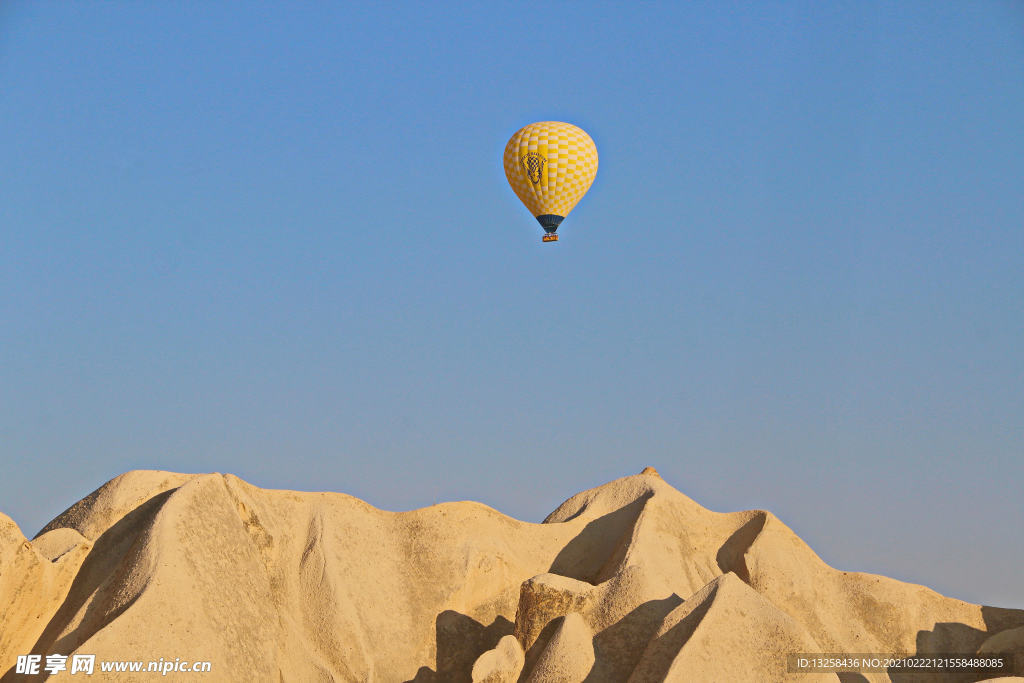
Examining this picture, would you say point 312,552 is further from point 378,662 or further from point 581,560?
point 581,560

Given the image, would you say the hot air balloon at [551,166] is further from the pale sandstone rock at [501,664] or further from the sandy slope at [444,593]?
the pale sandstone rock at [501,664]

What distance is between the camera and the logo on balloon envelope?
47.0 metres

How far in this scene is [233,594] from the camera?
41.5 metres

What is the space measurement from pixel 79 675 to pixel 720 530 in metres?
25.2

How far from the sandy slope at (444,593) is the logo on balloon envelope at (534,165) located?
1271 centimetres

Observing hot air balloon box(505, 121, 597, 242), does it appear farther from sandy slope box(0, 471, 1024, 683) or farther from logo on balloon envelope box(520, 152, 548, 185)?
sandy slope box(0, 471, 1024, 683)

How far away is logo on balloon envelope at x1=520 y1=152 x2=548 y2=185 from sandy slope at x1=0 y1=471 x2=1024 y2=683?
41.7 ft

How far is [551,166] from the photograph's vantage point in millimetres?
47062

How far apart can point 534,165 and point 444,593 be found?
15816mm

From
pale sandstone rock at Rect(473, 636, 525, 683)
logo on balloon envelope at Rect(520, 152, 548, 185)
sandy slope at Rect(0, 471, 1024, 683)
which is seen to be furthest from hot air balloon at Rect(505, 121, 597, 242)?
pale sandstone rock at Rect(473, 636, 525, 683)

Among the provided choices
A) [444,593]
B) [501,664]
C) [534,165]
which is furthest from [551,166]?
[501,664]

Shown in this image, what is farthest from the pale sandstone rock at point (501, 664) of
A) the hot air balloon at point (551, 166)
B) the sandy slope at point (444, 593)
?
the hot air balloon at point (551, 166)

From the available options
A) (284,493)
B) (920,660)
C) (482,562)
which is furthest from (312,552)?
(920,660)

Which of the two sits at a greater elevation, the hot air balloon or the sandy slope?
the hot air balloon
